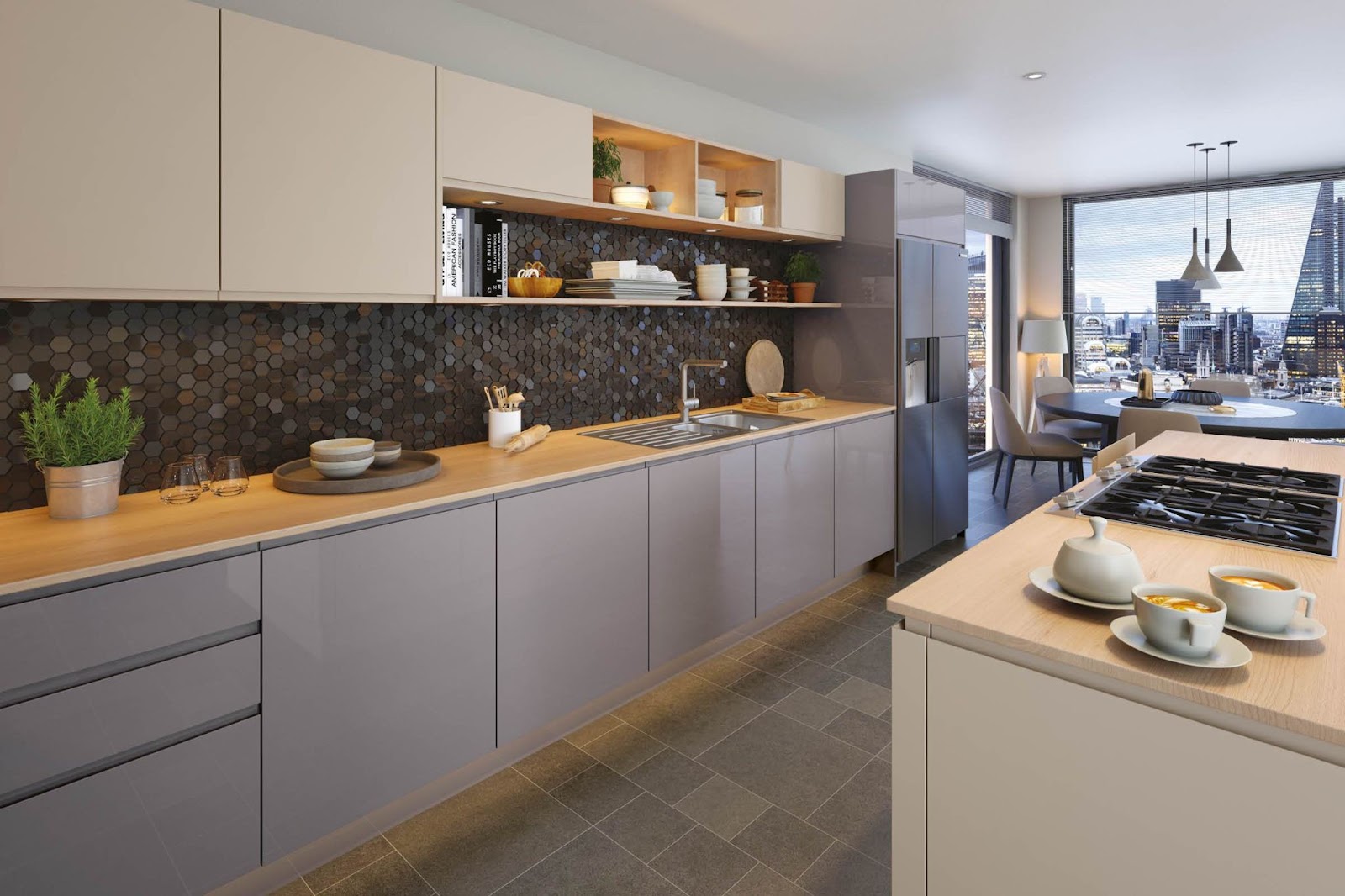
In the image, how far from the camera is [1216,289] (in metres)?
6.91

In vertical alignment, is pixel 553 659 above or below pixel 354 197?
below

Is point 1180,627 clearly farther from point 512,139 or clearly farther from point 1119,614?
point 512,139

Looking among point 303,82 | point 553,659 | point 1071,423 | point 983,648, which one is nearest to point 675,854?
point 553,659

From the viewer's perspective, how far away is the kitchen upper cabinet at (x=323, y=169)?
2.06 m

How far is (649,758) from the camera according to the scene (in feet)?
8.51

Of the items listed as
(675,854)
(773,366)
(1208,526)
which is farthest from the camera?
(773,366)

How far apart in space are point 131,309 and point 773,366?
10.1 feet

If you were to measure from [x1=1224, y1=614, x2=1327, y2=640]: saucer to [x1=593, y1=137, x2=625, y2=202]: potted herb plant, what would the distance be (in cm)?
260

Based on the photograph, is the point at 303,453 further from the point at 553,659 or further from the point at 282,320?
the point at 553,659

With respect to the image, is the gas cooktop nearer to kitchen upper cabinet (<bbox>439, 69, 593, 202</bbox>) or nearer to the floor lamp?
kitchen upper cabinet (<bbox>439, 69, 593, 202</bbox>)

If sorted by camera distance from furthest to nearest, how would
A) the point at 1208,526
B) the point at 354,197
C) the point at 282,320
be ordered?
the point at 282,320
the point at 354,197
the point at 1208,526

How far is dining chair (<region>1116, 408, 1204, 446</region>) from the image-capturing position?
4027 mm

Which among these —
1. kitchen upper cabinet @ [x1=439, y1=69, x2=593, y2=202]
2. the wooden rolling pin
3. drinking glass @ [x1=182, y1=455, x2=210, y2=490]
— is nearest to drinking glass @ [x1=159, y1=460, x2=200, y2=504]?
drinking glass @ [x1=182, y1=455, x2=210, y2=490]

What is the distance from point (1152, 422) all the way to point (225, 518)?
173 inches
